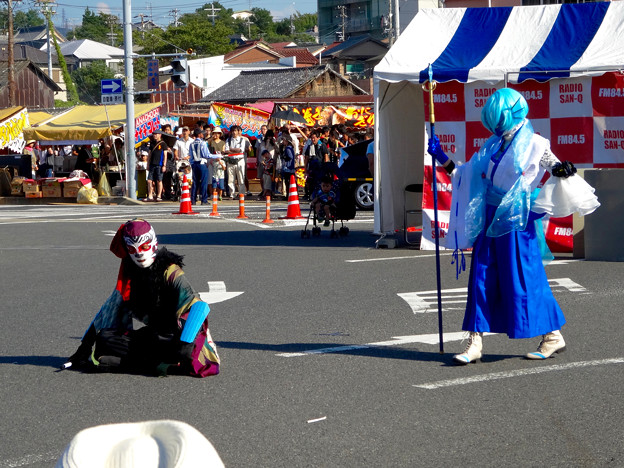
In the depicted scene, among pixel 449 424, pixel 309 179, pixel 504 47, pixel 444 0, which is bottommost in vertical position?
pixel 449 424

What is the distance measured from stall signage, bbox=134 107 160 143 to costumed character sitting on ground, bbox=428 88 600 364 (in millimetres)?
22295

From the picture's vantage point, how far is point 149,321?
6.75 m

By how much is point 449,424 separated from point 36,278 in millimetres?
7741

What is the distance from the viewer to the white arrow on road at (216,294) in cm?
990

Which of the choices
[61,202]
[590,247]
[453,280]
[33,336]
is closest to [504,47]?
[590,247]

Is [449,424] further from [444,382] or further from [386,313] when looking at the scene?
[386,313]

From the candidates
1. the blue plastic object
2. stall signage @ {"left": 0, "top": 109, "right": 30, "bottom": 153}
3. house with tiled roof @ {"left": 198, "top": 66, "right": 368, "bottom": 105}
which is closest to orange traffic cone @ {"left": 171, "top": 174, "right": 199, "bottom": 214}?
stall signage @ {"left": 0, "top": 109, "right": 30, "bottom": 153}

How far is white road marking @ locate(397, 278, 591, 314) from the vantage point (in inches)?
357

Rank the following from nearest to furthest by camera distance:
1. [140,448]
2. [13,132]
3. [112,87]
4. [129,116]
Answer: [140,448]
[129,116]
[112,87]
[13,132]

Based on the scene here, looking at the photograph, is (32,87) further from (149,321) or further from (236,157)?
(149,321)

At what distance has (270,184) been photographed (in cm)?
2567

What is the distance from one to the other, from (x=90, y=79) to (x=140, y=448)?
107 m

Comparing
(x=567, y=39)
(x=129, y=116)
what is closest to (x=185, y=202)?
(x=129, y=116)

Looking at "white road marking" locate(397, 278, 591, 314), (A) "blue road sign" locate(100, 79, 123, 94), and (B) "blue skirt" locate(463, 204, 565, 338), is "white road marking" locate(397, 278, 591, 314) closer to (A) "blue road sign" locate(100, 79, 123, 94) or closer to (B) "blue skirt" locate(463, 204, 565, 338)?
(B) "blue skirt" locate(463, 204, 565, 338)
